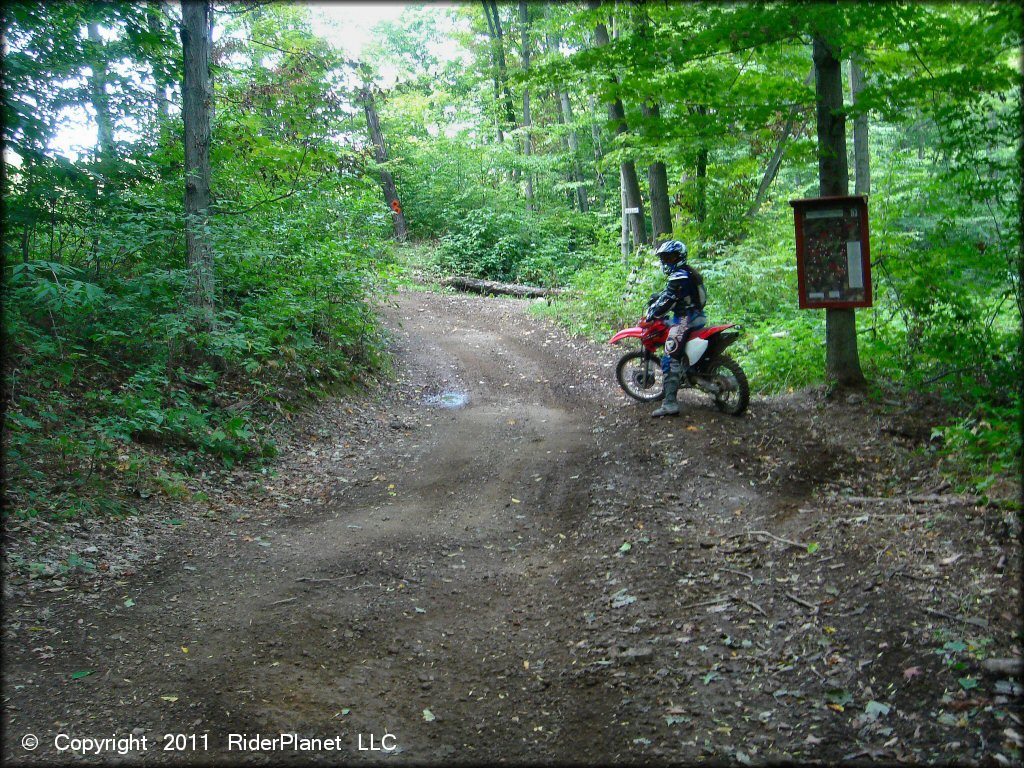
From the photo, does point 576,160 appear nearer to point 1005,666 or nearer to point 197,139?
point 197,139

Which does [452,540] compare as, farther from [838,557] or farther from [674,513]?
[838,557]

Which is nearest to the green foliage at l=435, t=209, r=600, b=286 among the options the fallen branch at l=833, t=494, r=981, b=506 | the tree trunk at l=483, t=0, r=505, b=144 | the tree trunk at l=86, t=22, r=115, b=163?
the tree trunk at l=483, t=0, r=505, b=144

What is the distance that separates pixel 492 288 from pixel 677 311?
1390 cm

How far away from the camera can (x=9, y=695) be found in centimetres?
369

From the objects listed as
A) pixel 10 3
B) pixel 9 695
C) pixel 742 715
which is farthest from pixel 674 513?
pixel 10 3

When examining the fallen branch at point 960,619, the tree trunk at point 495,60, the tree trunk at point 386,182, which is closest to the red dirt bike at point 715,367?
the fallen branch at point 960,619

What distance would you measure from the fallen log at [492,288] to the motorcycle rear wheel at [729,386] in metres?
12.4

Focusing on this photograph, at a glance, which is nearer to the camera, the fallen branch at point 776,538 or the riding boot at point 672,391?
the fallen branch at point 776,538

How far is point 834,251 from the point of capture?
24.3ft

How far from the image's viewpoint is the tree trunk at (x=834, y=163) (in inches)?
287

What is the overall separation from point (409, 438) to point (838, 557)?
5.81 metres

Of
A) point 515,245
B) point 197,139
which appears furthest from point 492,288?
point 197,139

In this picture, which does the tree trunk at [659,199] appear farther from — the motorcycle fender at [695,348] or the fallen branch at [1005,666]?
the fallen branch at [1005,666]

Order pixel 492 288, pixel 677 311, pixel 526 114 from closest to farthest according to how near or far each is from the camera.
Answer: pixel 677 311 < pixel 492 288 < pixel 526 114
